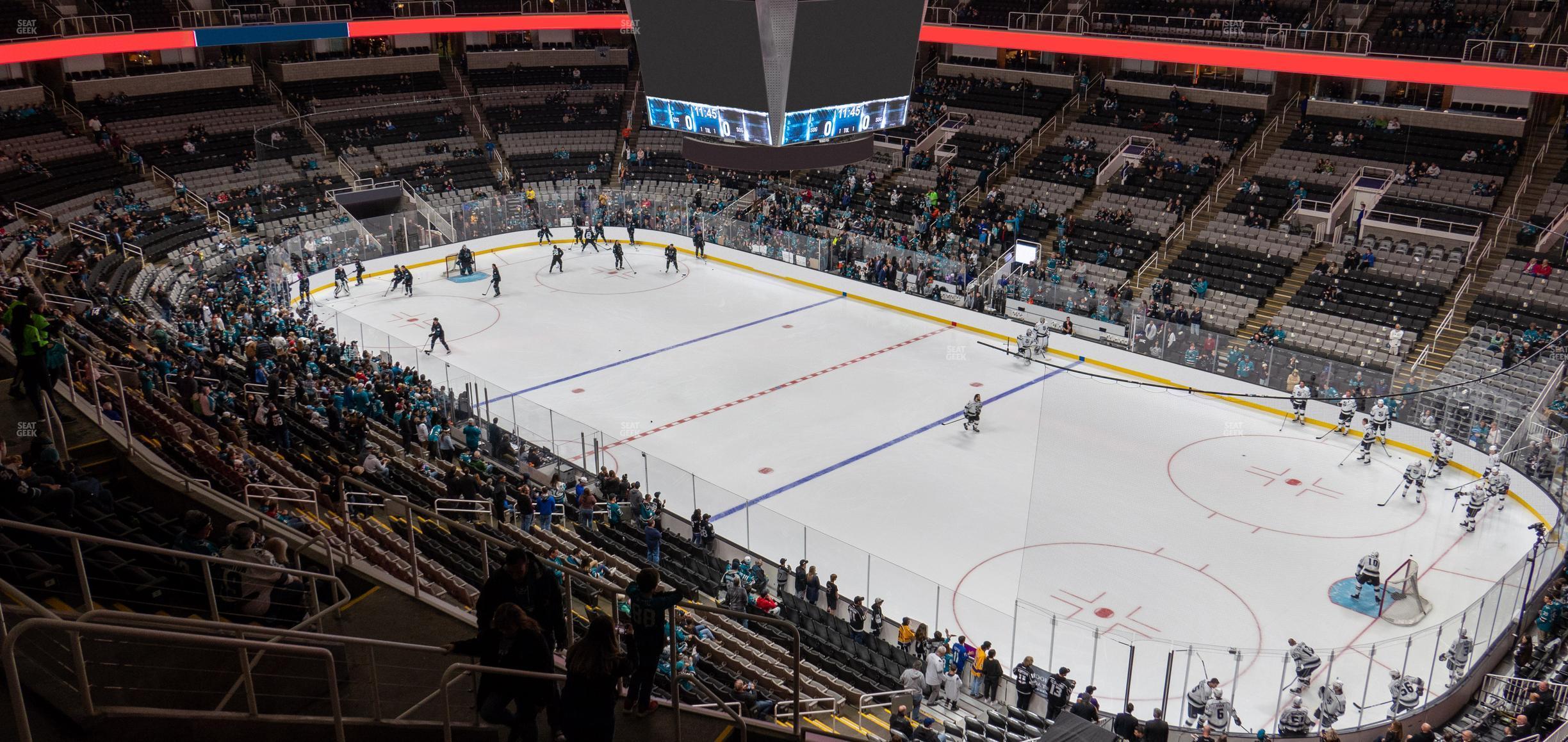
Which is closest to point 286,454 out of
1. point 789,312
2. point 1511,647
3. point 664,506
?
point 664,506

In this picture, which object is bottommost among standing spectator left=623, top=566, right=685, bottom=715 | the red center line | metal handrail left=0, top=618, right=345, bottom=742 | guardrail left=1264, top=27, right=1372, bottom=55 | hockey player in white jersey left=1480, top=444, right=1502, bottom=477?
the red center line

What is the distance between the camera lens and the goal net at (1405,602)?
53.6 ft

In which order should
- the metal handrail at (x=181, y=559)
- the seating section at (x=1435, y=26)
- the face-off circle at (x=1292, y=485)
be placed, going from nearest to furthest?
1. the metal handrail at (x=181, y=559)
2. the face-off circle at (x=1292, y=485)
3. the seating section at (x=1435, y=26)

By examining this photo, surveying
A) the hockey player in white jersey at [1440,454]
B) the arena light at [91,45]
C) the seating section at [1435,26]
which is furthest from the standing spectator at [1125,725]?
the arena light at [91,45]

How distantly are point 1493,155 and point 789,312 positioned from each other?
1876 cm

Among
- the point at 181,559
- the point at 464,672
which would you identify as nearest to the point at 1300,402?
the point at 464,672

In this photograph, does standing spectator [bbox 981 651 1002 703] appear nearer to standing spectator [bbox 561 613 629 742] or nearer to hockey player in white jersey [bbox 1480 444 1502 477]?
standing spectator [bbox 561 613 629 742]

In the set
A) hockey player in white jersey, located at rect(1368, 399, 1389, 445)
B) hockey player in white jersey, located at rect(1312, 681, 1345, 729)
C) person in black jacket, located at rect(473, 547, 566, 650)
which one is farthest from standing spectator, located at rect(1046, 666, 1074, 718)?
hockey player in white jersey, located at rect(1368, 399, 1389, 445)

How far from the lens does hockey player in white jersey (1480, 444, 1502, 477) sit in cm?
1956

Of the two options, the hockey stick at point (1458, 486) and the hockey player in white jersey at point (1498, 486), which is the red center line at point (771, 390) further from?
the hockey player in white jersey at point (1498, 486)

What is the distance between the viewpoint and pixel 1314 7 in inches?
1334

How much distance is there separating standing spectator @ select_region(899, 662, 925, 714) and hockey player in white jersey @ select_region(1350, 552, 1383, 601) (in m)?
7.22

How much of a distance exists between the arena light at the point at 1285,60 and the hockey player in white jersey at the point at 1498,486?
10428 mm

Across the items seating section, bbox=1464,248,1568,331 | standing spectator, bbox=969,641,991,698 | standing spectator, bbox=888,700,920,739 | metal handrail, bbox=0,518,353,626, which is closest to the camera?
metal handrail, bbox=0,518,353,626
